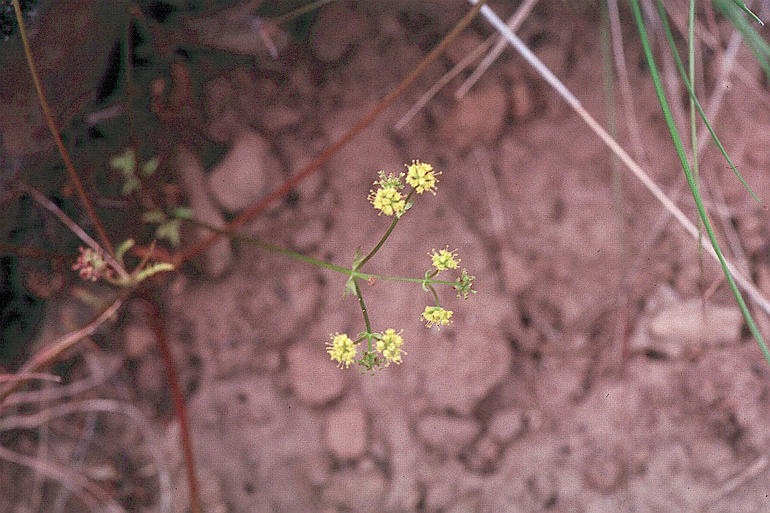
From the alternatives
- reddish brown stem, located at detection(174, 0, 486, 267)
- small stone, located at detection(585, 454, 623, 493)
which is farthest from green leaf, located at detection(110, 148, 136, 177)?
small stone, located at detection(585, 454, 623, 493)

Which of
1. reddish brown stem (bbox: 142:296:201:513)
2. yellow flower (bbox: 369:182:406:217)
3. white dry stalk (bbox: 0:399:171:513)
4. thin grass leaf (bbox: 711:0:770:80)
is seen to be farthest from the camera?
white dry stalk (bbox: 0:399:171:513)

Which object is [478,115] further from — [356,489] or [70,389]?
[70,389]

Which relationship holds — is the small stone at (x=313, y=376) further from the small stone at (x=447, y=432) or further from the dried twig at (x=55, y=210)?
the dried twig at (x=55, y=210)

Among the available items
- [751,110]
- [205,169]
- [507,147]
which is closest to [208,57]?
[205,169]

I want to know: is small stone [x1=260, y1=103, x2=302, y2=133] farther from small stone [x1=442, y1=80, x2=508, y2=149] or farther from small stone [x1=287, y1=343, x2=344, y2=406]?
small stone [x1=287, y1=343, x2=344, y2=406]

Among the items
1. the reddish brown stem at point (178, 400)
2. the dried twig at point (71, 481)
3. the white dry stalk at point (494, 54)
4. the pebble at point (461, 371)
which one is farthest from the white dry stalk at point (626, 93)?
the dried twig at point (71, 481)

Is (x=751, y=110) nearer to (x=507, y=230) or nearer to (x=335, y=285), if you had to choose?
(x=507, y=230)
